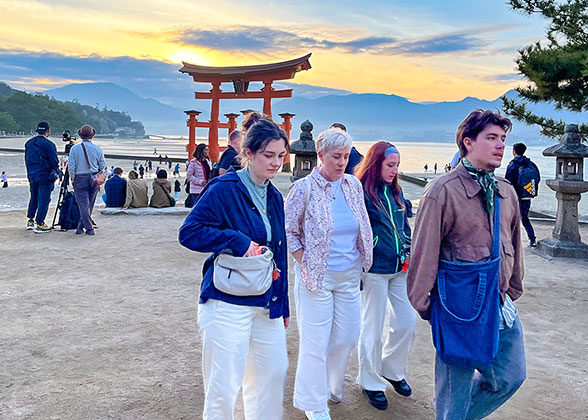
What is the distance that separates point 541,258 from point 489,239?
6.02 meters

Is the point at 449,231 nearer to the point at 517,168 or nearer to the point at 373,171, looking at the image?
the point at 373,171

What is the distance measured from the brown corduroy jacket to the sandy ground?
113 cm

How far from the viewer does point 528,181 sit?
24.8 feet

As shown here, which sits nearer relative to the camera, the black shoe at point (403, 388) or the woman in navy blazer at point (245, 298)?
the woman in navy blazer at point (245, 298)

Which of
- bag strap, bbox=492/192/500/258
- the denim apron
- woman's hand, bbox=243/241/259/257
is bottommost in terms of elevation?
the denim apron

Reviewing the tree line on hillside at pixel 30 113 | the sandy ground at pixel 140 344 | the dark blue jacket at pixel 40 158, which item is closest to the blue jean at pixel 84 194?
the dark blue jacket at pixel 40 158

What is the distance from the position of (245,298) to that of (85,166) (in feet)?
20.7

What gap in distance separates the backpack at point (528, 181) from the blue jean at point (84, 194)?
21.8 ft

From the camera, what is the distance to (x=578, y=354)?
12.6ft

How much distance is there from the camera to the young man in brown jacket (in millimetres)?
2098

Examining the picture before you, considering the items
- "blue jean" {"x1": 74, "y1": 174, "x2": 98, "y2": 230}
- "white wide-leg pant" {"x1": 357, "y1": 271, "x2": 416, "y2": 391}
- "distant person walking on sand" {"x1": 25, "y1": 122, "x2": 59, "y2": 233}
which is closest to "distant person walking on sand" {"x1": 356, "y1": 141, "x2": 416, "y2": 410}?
"white wide-leg pant" {"x1": 357, "y1": 271, "x2": 416, "y2": 391}

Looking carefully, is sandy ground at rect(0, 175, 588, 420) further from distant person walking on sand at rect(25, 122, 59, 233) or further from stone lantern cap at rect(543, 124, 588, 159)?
stone lantern cap at rect(543, 124, 588, 159)

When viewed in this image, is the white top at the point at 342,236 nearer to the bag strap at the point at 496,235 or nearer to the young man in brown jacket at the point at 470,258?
the young man in brown jacket at the point at 470,258

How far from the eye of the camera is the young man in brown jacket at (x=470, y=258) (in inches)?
82.6
